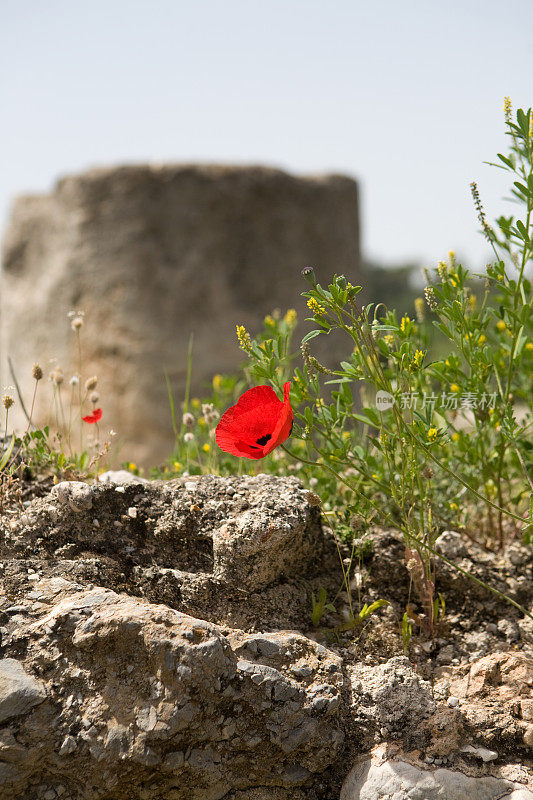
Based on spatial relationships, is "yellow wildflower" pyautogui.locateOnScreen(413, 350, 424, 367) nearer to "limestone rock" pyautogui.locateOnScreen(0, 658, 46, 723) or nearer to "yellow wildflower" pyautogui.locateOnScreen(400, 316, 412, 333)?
"yellow wildflower" pyautogui.locateOnScreen(400, 316, 412, 333)

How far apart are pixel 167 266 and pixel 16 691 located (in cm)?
529

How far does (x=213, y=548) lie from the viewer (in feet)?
6.15

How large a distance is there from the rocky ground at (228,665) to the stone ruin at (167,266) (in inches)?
169

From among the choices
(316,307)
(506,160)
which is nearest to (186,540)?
(316,307)

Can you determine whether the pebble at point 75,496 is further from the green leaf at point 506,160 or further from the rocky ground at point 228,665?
the green leaf at point 506,160

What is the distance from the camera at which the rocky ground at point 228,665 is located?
1.50 meters

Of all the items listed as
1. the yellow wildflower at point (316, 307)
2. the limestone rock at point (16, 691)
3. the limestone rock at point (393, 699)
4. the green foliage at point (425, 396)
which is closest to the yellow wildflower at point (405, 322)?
the green foliage at point (425, 396)

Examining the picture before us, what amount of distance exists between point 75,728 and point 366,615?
79 centimetres

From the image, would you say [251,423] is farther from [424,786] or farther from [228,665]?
[424,786]

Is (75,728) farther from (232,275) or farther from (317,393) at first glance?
(232,275)

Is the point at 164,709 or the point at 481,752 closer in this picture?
the point at 164,709

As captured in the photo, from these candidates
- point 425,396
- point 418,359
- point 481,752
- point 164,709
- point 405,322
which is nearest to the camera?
point 164,709

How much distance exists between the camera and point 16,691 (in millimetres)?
1506

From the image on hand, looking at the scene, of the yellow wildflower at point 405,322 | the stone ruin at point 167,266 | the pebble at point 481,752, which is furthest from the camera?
the stone ruin at point 167,266
